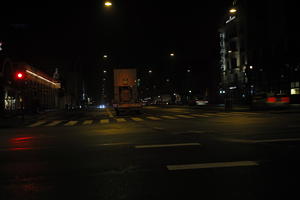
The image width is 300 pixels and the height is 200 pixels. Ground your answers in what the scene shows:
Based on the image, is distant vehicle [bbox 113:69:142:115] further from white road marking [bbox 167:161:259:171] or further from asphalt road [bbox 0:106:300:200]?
white road marking [bbox 167:161:259:171]

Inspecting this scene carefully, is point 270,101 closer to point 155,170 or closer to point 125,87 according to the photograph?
point 125,87

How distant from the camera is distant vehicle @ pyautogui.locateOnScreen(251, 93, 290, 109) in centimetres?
2939

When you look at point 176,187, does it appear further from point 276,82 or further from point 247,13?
point 247,13

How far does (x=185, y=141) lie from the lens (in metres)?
10.9

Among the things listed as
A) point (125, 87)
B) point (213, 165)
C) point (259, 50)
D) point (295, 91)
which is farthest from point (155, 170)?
point (259, 50)

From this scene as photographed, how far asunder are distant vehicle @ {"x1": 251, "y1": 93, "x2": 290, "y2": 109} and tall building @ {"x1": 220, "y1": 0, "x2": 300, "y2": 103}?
13.7 metres

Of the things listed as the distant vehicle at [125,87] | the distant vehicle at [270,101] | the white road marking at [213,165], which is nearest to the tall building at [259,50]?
the distant vehicle at [270,101]

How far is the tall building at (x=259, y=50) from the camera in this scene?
53.8 meters

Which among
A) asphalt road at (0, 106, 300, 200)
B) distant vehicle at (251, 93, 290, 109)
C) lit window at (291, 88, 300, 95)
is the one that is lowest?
asphalt road at (0, 106, 300, 200)

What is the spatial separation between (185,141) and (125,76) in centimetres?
2250

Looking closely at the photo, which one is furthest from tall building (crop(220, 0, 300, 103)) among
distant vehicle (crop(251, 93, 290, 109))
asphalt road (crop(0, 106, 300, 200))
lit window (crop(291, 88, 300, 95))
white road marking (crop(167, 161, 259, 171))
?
white road marking (crop(167, 161, 259, 171))

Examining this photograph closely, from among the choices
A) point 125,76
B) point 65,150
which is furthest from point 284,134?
point 125,76

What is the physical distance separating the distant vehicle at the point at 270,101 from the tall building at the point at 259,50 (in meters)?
13.7

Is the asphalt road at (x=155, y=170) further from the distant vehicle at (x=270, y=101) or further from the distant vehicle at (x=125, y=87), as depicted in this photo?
the distant vehicle at (x=125, y=87)
